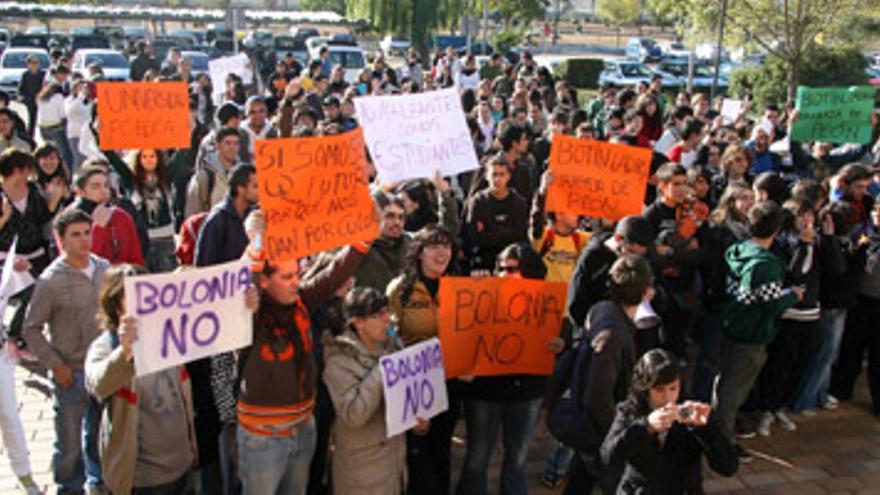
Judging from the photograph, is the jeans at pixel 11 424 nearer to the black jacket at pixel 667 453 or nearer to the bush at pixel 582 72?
the black jacket at pixel 667 453

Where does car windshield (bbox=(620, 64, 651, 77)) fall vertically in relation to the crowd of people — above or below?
above

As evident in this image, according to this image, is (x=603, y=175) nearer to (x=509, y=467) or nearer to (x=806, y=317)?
(x=806, y=317)

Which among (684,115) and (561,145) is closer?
(561,145)

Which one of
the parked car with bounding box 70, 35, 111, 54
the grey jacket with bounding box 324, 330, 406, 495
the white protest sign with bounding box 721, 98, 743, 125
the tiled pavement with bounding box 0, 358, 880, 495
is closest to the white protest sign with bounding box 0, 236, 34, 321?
the tiled pavement with bounding box 0, 358, 880, 495

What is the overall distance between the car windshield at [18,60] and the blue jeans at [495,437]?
25147 mm

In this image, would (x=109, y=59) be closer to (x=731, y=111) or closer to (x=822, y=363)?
(x=731, y=111)

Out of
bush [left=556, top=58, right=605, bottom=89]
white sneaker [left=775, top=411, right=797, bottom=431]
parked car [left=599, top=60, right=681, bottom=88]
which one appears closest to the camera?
white sneaker [left=775, top=411, right=797, bottom=431]

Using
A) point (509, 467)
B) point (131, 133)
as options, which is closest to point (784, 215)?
point (509, 467)

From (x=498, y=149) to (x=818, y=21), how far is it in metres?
14.8

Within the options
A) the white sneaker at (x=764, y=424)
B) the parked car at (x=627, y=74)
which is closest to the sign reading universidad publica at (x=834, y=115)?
the white sneaker at (x=764, y=424)

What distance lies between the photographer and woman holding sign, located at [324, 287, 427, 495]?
390 centimetres

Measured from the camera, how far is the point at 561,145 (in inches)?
250

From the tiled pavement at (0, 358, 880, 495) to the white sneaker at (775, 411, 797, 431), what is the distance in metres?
0.06

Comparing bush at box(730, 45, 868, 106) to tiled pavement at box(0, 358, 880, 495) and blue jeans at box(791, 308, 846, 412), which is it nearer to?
blue jeans at box(791, 308, 846, 412)
